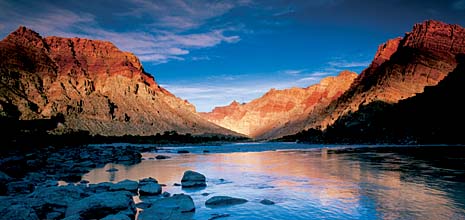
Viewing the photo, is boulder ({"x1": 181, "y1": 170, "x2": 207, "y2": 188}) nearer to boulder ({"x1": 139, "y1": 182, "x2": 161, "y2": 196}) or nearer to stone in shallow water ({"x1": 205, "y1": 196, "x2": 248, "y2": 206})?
boulder ({"x1": 139, "y1": 182, "x2": 161, "y2": 196})

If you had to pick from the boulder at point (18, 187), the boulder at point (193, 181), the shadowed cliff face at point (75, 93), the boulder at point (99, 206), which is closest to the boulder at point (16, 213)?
the boulder at point (99, 206)

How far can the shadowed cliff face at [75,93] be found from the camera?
139000 mm

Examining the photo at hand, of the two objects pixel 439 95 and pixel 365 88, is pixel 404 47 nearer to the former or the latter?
pixel 365 88

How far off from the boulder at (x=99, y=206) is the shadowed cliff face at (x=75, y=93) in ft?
401

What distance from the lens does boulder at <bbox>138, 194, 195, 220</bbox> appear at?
11.4m

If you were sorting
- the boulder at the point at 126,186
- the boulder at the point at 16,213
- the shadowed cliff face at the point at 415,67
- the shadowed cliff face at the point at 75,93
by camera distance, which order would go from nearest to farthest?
the boulder at the point at 16,213, the boulder at the point at 126,186, the shadowed cliff face at the point at 75,93, the shadowed cliff face at the point at 415,67

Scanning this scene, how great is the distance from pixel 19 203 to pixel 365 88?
176114mm

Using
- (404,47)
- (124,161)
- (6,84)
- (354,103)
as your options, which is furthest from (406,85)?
(6,84)

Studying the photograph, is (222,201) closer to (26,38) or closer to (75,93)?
(75,93)

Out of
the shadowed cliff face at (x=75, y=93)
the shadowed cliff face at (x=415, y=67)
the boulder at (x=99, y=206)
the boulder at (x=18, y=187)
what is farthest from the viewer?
the shadowed cliff face at (x=415, y=67)

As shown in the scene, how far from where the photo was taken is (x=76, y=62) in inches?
7564

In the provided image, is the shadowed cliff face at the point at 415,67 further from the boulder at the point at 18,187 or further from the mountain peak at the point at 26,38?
the mountain peak at the point at 26,38

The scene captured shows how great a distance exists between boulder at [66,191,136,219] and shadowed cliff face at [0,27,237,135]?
401 ft

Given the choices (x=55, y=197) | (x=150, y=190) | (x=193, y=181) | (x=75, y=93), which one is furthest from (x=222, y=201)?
(x=75, y=93)
